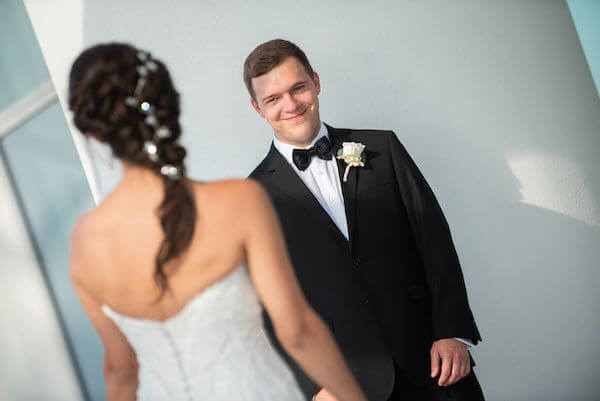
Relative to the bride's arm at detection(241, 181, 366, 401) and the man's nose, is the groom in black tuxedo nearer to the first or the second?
the man's nose

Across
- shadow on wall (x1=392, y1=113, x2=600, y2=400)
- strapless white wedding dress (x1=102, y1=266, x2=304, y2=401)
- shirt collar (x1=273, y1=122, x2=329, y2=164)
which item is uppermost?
shirt collar (x1=273, y1=122, x2=329, y2=164)

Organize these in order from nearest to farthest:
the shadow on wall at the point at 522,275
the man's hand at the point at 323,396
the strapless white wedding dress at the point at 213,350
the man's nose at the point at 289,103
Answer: the strapless white wedding dress at the point at 213,350, the man's hand at the point at 323,396, the man's nose at the point at 289,103, the shadow on wall at the point at 522,275

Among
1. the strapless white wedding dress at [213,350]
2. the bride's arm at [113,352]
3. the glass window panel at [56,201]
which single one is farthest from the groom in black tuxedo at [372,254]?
the glass window panel at [56,201]

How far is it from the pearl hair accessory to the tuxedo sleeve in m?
0.90

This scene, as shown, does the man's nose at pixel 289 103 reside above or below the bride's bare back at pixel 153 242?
above

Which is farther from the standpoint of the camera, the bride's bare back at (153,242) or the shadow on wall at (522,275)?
the shadow on wall at (522,275)

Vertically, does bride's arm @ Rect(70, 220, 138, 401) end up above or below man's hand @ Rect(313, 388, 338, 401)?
above

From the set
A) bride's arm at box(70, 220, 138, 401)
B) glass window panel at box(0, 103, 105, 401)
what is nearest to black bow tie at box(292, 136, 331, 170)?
bride's arm at box(70, 220, 138, 401)

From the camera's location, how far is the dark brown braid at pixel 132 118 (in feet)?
4.58

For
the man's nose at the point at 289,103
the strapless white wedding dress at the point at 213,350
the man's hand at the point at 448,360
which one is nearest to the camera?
the strapless white wedding dress at the point at 213,350

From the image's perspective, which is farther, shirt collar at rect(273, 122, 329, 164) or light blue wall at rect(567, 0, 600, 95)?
light blue wall at rect(567, 0, 600, 95)

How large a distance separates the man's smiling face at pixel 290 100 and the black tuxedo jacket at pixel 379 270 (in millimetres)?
135

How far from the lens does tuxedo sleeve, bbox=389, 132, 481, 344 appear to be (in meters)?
2.04

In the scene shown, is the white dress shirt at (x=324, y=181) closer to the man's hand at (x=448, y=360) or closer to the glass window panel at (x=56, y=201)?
the man's hand at (x=448, y=360)
